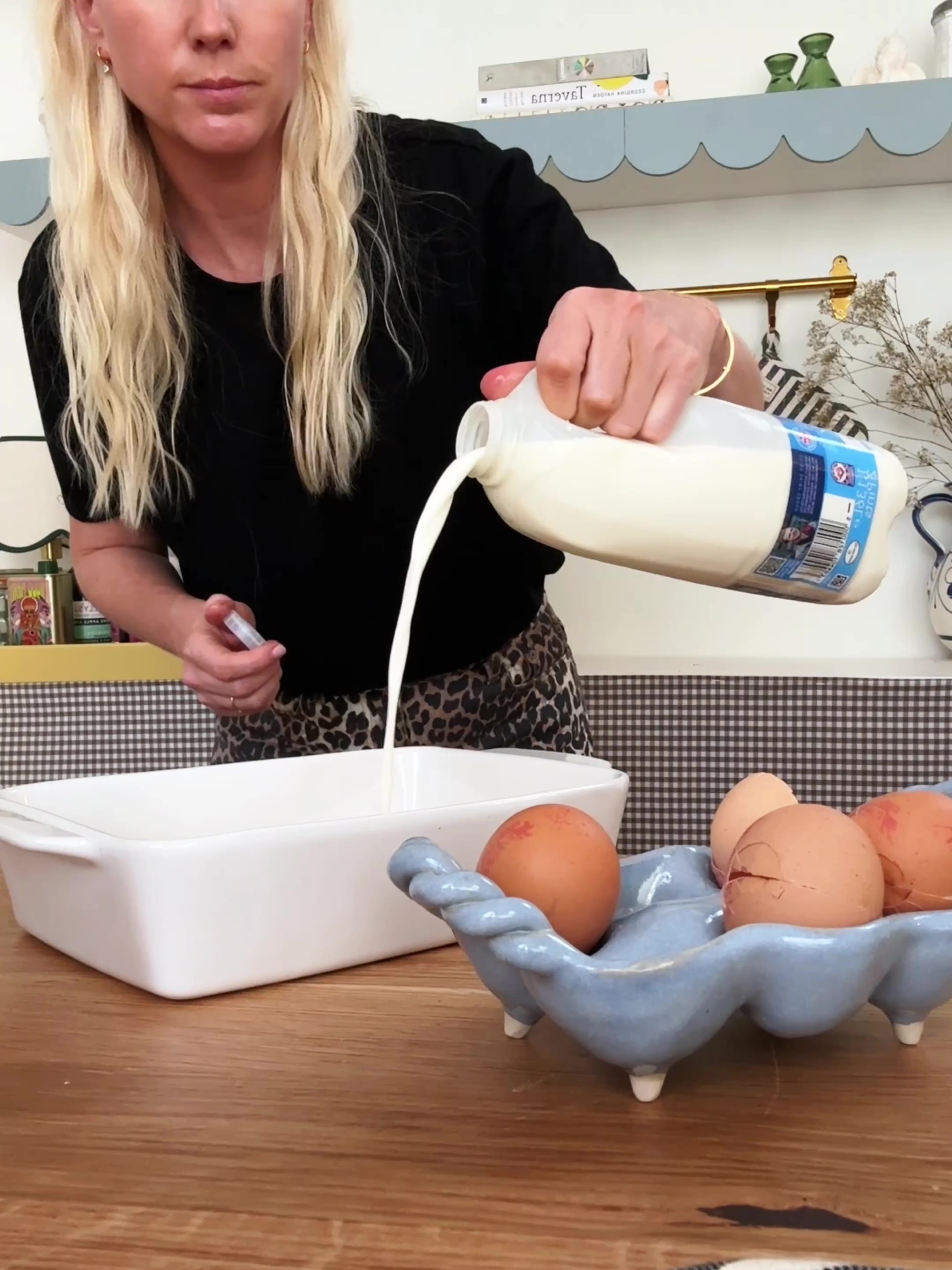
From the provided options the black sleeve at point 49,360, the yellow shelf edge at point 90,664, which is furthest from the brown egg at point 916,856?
the yellow shelf edge at point 90,664

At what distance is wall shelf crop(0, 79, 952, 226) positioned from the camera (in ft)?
5.71

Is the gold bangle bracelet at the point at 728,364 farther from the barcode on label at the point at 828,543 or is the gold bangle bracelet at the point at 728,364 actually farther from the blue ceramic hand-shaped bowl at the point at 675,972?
the blue ceramic hand-shaped bowl at the point at 675,972

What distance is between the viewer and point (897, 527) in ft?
6.54

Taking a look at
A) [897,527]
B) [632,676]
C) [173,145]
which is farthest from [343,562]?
[897,527]

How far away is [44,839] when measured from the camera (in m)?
0.63

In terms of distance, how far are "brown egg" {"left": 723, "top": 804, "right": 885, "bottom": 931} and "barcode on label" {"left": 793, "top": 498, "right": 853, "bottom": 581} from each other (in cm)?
17

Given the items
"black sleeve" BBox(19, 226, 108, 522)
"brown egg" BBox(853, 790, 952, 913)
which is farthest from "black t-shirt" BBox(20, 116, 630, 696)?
"brown egg" BBox(853, 790, 952, 913)

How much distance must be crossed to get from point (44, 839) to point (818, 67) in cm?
169

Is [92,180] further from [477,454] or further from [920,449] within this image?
[920,449]

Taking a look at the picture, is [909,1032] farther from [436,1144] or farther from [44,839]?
[44,839]

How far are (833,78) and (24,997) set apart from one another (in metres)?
1.74

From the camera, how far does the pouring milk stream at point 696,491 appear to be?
0.60 meters

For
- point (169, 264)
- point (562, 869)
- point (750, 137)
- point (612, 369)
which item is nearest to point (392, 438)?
point (169, 264)

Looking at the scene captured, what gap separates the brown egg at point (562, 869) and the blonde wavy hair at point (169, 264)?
1.68 ft
